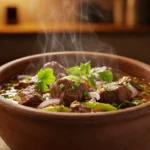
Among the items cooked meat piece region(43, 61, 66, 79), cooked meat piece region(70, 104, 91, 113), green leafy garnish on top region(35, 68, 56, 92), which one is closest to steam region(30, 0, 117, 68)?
cooked meat piece region(43, 61, 66, 79)

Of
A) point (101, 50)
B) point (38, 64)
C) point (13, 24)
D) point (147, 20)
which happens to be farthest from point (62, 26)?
point (38, 64)

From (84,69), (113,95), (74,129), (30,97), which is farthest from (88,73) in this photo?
(74,129)

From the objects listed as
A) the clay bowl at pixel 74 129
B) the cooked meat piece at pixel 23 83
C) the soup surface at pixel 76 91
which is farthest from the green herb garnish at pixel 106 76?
the clay bowl at pixel 74 129

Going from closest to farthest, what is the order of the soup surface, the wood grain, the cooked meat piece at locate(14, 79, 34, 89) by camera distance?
the soup surface, the cooked meat piece at locate(14, 79, 34, 89), the wood grain

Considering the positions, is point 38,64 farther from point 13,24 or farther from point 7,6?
point 7,6

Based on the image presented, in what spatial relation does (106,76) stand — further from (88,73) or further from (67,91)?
(67,91)

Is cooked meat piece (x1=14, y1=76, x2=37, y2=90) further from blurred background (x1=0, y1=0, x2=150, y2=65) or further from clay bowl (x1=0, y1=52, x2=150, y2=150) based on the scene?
blurred background (x1=0, y1=0, x2=150, y2=65)

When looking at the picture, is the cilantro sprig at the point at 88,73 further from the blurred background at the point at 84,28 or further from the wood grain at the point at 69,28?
the wood grain at the point at 69,28
